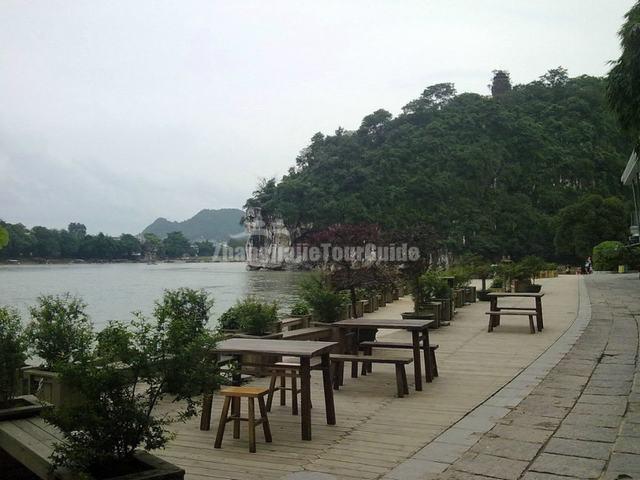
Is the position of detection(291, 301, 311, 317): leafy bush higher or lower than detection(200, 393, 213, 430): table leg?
higher

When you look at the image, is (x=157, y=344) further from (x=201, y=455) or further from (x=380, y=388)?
(x=380, y=388)

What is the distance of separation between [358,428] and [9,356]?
2.61m

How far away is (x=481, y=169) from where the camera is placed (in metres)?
64.1

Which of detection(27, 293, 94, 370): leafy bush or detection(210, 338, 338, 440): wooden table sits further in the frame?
detection(27, 293, 94, 370): leafy bush

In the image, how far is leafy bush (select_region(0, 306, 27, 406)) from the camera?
384cm

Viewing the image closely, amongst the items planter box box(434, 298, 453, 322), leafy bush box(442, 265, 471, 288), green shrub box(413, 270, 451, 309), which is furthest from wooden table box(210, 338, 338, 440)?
leafy bush box(442, 265, 471, 288)

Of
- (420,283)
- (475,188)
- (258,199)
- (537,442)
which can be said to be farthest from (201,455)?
(258,199)

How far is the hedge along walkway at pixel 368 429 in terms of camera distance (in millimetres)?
3936

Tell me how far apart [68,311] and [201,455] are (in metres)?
2.53

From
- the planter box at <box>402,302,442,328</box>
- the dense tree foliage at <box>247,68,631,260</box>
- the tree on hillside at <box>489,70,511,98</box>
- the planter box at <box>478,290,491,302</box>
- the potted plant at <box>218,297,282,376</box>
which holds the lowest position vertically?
the planter box at <box>478,290,491,302</box>

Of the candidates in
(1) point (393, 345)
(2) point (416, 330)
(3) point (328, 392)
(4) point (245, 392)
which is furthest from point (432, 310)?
(4) point (245, 392)

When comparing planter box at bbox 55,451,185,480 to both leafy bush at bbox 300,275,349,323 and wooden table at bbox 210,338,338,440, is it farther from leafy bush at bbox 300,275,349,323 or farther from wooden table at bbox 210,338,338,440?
leafy bush at bbox 300,275,349,323

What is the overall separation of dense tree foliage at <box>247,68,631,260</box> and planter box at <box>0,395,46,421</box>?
2082 inches

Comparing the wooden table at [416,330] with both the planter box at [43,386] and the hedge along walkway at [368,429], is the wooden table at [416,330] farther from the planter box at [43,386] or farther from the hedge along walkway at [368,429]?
the planter box at [43,386]
